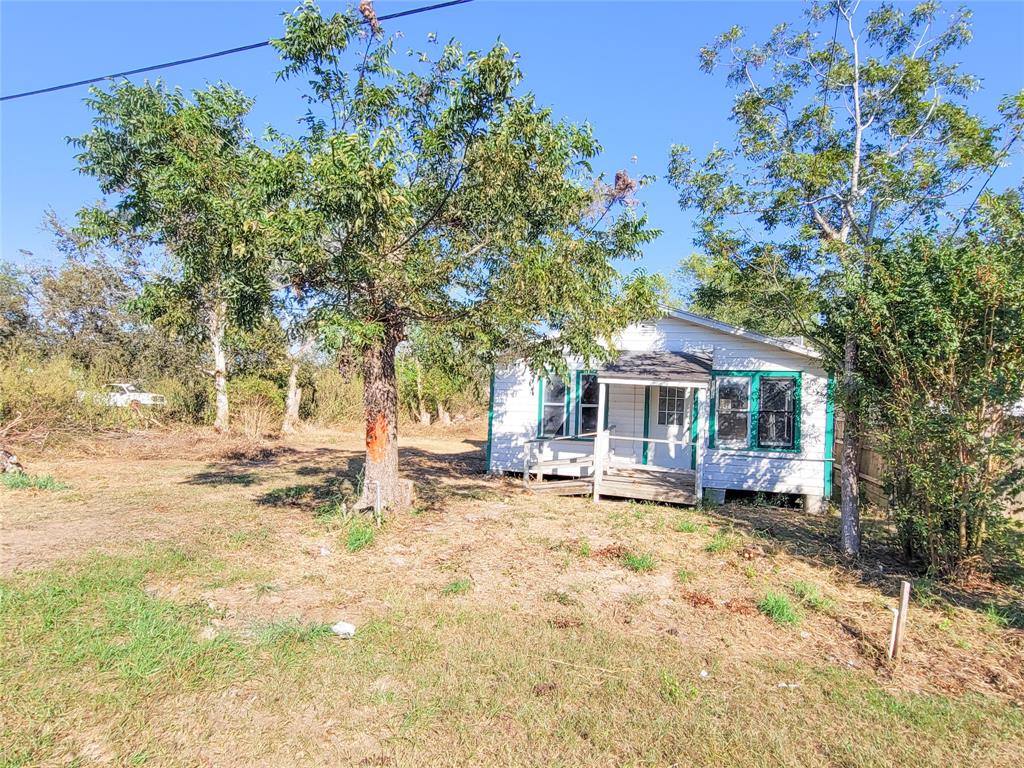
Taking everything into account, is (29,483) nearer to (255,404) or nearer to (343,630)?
(343,630)

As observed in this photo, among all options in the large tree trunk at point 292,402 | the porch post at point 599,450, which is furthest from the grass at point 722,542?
the large tree trunk at point 292,402

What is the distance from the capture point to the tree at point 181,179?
605cm

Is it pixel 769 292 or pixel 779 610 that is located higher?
pixel 769 292

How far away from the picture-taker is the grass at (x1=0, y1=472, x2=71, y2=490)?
960 centimetres

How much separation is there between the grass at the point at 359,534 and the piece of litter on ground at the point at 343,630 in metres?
2.22

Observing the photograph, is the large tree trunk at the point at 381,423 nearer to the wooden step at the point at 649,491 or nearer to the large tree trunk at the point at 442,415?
the wooden step at the point at 649,491

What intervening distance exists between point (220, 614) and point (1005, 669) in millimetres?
6199

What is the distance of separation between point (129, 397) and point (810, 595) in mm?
20632

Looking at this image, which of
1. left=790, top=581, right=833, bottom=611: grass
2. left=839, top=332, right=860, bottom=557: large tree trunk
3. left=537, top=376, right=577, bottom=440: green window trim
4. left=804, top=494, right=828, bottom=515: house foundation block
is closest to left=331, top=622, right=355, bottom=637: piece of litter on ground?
left=790, top=581, right=833, bottom=611: grass

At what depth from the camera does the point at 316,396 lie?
22.8m

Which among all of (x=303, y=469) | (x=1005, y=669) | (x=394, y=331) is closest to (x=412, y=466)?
(x=303, y=469)

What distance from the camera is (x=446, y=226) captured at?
7.39 metres

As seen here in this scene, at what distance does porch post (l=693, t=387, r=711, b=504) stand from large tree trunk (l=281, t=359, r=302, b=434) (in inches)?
588

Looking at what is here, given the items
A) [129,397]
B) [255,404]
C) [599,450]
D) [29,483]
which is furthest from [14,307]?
[599,450]
